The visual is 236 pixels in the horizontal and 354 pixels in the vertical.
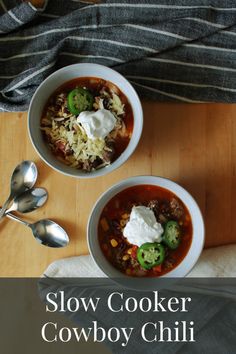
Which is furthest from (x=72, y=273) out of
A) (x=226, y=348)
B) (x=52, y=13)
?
(x=52, y=13)

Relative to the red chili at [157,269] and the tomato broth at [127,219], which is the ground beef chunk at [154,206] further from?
the red chili at [157,269]

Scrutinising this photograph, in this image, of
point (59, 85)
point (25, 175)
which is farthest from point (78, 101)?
point (25, 175)

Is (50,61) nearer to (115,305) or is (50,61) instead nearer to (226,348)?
(115,305)

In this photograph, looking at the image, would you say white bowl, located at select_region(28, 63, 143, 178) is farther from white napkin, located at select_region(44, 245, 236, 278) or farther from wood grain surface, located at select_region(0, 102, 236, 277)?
white napkin, located at select_region(44, 245, 236, 278)

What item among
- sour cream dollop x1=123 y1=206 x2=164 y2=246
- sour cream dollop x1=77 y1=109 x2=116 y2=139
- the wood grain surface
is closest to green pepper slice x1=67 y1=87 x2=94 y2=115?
sour cream dollop x1=77 y1=109 x2=116 y2=139

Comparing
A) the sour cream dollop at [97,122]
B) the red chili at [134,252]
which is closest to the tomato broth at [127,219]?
the red chili at [134,252]

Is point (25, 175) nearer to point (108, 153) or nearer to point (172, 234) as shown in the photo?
point (108, 153)
